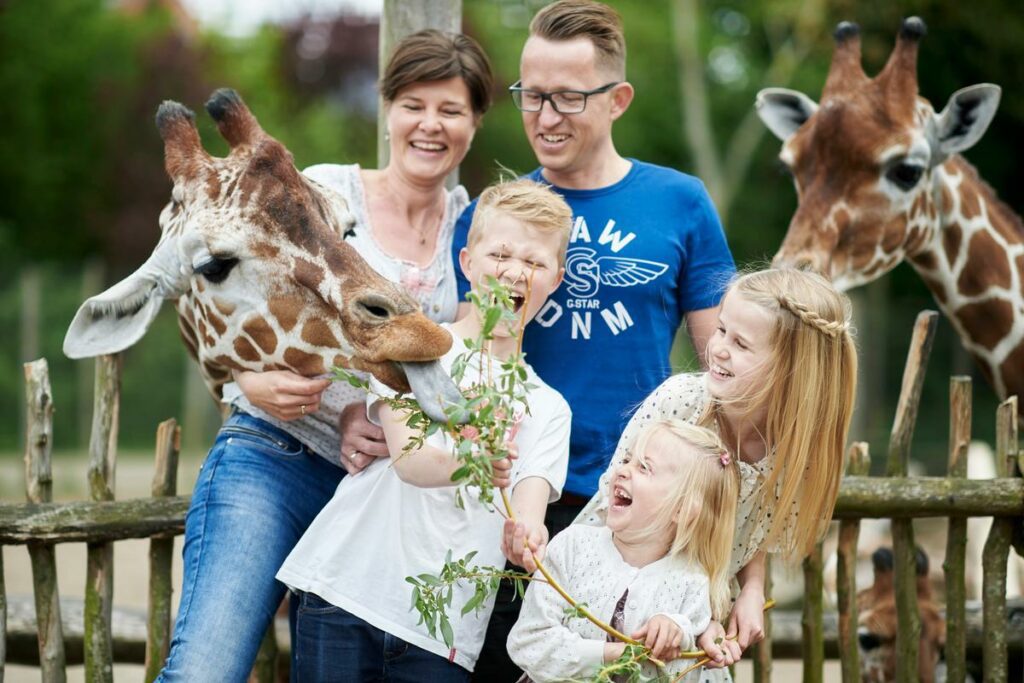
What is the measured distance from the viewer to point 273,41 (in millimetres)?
23172

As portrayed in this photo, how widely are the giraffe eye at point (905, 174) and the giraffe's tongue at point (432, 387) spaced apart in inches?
101

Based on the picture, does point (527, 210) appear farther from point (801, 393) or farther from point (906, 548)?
point (906, 548)

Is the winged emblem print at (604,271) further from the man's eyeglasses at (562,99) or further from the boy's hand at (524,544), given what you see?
the boy's hand at (524,544)

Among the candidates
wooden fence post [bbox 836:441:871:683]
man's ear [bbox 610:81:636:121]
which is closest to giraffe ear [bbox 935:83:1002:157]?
wooden fence post [bbox 836:441:871:683]

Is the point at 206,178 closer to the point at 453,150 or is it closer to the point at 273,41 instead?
the point at 453,150

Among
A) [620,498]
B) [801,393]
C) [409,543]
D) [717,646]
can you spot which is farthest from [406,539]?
[801,393]

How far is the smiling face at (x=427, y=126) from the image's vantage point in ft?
11.5

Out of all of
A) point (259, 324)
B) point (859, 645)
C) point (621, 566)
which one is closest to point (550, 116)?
point (259, 324)

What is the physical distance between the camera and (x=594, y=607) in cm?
279

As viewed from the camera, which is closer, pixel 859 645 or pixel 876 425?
pixel 859 645

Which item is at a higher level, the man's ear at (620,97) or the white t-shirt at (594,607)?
the man's ear at (620,97)

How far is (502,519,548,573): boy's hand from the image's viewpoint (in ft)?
8.87

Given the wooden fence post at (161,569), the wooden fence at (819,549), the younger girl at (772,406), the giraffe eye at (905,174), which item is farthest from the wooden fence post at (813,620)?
the wooden fence post at (161,569)

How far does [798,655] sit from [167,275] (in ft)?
10.2
